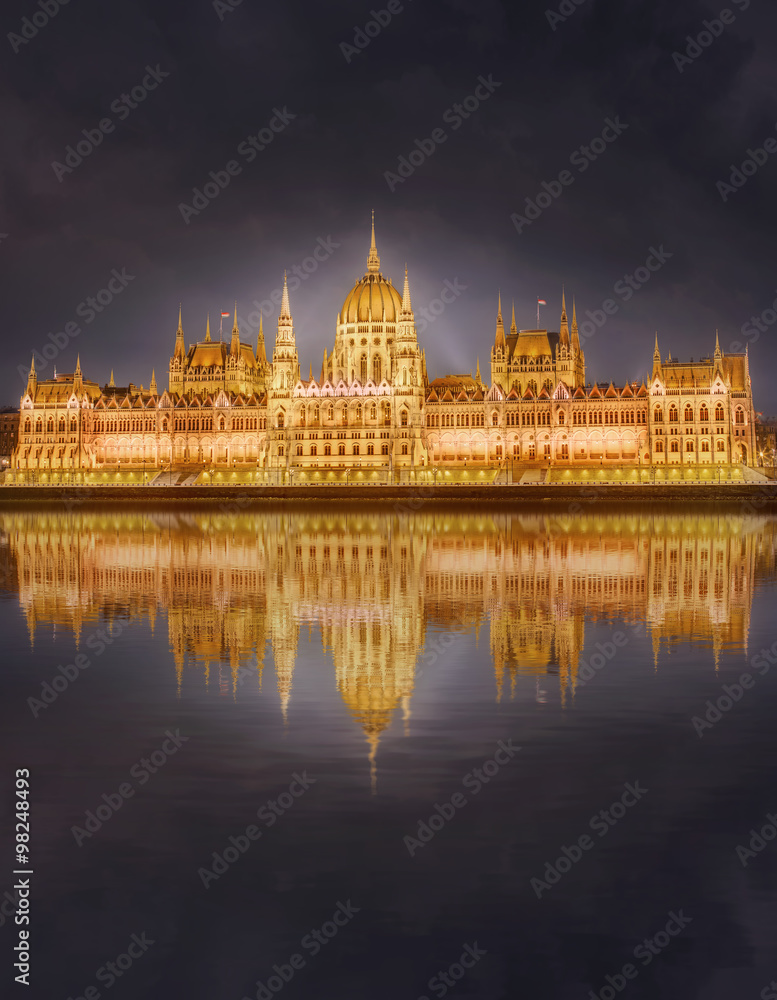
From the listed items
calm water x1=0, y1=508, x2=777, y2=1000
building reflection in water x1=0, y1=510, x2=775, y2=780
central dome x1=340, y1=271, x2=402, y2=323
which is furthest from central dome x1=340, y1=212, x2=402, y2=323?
calm water x1=0, y1=508, x2=777, y2=1000

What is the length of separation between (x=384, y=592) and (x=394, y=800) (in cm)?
1700

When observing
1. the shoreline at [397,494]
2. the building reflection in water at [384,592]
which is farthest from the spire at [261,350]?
the building reflection in water at [384,592]

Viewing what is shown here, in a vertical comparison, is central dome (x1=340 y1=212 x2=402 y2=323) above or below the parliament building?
above

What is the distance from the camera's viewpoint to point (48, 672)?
699 inches

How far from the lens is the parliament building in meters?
123

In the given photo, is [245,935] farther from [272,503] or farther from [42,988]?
[272,503]

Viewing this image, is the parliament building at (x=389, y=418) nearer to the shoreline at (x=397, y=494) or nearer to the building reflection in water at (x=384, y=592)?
the shoreline at (x=397, y=494)

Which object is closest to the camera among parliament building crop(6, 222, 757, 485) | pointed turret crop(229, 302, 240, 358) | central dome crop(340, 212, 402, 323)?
parliament building crop(6, 222, 757, 485)

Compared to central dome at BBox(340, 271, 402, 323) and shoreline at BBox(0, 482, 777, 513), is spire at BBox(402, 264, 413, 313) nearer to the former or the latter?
central dome at BBox(340, 271, 402, 323)

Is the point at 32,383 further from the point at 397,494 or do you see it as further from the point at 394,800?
the point at 394,800

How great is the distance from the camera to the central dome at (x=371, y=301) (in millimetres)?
141625

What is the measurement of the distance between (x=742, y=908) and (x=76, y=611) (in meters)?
18.8

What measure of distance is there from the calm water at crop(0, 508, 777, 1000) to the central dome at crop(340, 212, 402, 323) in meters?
120

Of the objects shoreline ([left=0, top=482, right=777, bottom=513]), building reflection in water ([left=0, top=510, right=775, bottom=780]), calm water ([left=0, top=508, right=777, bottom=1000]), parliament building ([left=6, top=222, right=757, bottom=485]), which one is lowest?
calm water ([left=0, top=508, right=777, bottom=1000])
